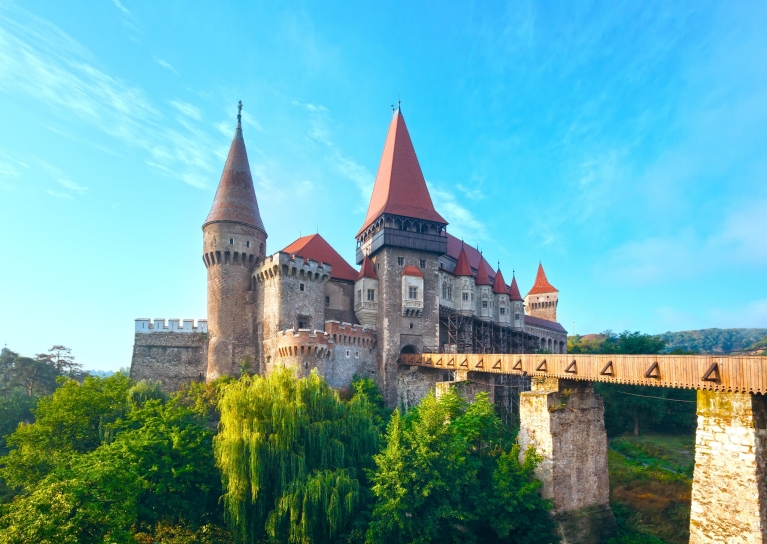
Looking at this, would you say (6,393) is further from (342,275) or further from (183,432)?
(183,432)

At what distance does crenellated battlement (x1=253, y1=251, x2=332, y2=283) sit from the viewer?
3303 centimetres

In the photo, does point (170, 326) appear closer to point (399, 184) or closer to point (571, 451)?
point (399, 184)

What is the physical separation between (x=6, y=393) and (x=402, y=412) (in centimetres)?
3832

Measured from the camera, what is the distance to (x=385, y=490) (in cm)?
1681

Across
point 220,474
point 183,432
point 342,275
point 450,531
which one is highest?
point 342,275

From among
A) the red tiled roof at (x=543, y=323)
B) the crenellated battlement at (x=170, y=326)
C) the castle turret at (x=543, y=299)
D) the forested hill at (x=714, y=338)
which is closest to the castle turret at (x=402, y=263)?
the crenellated battlement at (x=170, y=326)

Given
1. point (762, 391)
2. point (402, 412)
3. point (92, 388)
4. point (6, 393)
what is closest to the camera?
point (762, 391)

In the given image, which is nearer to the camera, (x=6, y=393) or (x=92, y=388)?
(x=92, y=388)

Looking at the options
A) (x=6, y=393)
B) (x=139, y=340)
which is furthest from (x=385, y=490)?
(x=6, y=393)

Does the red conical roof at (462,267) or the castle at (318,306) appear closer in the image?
the castle at (318,306)

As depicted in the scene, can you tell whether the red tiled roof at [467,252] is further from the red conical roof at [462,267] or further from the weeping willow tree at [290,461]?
the weeping willow tree at [290,461]

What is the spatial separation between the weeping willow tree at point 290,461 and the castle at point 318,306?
10590mm

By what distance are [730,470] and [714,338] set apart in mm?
174686

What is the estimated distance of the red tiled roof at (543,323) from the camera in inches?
2396
